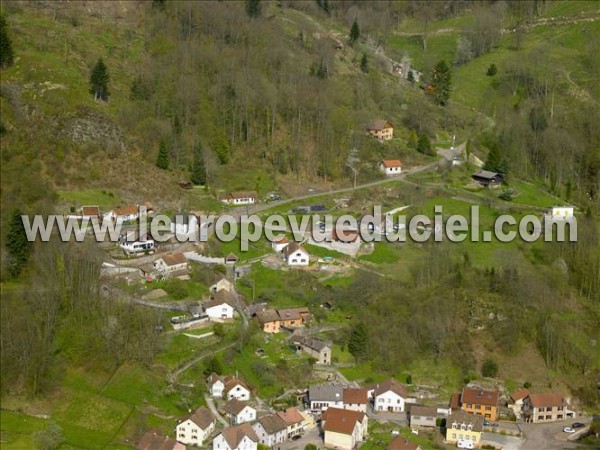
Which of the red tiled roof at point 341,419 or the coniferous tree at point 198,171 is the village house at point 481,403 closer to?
the red tiled roof at point 341,419

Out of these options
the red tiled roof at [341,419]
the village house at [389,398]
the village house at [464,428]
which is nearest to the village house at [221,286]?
the village house at [389,398]

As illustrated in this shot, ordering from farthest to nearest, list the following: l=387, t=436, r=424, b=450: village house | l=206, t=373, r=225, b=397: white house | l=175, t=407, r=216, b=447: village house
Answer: l=206, t=373, r=225, b=397: white house → l=175, t=407, r=216, b=447: village house → l=387, t=436, r=424, b=450: village house

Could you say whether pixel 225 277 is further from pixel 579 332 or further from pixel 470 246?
pixel 579 332

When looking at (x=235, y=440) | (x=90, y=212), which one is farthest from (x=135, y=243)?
(x=235, y=440)

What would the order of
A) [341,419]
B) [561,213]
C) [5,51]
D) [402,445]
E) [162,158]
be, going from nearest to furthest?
1. [402,445]
2. [341,419]
3. [561,213]
4. [162,158]
5. [5,51]

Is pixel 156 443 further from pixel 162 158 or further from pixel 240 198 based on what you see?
pixel 162 158

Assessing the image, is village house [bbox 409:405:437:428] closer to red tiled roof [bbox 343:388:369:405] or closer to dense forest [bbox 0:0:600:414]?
red tiled roof [bbox 343:388:369:405]

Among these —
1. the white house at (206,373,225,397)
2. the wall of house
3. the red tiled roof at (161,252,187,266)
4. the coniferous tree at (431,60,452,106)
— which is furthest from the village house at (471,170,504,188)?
the wall of house
